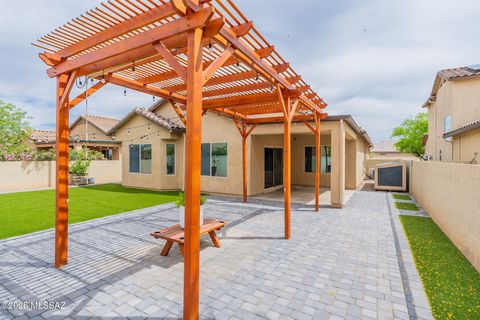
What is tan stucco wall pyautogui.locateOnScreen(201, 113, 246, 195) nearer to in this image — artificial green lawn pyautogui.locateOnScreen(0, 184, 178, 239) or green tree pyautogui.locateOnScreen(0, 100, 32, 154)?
artificial green lawn pyautogui.locateOnScreen(0, 184, 178, 239)

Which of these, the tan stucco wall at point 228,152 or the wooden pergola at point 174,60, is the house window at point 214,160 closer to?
the tan stucco wall at point 228,152

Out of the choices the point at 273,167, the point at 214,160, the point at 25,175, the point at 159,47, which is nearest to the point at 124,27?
the point at 159,47

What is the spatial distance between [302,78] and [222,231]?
14.0 ft

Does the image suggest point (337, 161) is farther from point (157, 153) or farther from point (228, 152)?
point (157, 153)

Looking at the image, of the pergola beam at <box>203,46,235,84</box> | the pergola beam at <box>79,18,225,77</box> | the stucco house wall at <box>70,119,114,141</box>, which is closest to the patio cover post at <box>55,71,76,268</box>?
the pergola beam at <box>79,18,225,77</box>

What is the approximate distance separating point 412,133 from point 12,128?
147ft

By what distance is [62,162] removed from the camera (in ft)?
14.3

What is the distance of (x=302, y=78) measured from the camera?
5969 mm

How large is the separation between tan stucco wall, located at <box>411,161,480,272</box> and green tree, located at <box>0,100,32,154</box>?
887 inches

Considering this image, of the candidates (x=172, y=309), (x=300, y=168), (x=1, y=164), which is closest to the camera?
(x=172, y=309)

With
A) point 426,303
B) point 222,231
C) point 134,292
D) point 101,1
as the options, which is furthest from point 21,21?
point 426,303

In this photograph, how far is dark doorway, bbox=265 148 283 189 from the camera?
43.6 feet

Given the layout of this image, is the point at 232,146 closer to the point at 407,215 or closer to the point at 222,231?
the point at 222,231

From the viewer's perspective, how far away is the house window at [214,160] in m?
12.4
